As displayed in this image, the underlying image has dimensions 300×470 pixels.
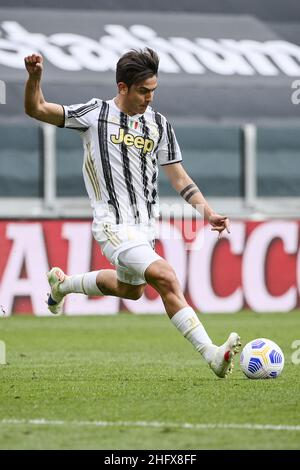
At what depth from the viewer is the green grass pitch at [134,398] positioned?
246 inches

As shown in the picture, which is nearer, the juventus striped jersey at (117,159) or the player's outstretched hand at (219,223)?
the player's outstretched hand at (219,223)

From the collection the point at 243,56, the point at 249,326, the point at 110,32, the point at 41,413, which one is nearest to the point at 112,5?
the point at 110,32

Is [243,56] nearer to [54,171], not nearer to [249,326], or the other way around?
[54,171]

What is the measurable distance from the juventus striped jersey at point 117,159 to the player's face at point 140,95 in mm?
89

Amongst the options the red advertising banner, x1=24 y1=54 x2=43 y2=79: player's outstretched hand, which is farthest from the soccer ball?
the red advertising banner

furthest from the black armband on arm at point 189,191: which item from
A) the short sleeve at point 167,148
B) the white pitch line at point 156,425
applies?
the white pitch line at point 156,425

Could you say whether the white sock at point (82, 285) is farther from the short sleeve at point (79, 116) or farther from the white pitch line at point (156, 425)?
the white pitch line at point (156, 425)

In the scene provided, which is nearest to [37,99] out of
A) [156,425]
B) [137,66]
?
[137,66]

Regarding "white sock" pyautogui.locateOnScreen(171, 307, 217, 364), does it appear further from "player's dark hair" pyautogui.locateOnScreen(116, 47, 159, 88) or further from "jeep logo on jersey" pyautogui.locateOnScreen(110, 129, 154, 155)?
"player's dark hair" pyautogui.locateOnScreen(116, 47, 159, 88)

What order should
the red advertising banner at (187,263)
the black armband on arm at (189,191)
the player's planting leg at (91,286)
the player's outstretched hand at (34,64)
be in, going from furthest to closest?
the red advertising banner at (187,263) → the player's planting leg at (91,286) → the black armband on arm at (189,191) → the player's outstretched hand at (34,64)

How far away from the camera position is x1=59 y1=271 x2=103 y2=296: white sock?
968 centimetres

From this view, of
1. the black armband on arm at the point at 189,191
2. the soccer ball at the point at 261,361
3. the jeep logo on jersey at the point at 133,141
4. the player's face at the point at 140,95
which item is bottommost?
the soccer ball at the point at 261,361

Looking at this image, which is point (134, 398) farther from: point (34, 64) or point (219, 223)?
point (34, 64)

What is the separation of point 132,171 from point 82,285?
135 centimetres
